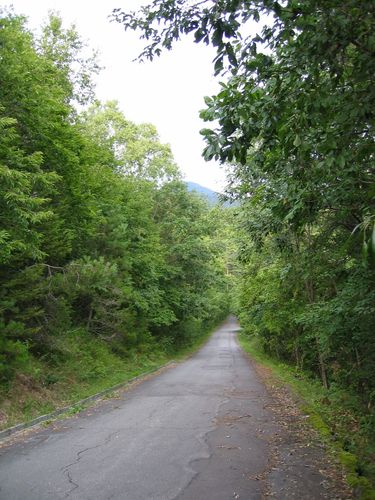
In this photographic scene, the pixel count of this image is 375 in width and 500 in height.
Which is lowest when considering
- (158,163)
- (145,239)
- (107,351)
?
(107,351)

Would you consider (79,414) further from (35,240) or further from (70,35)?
(70,35)

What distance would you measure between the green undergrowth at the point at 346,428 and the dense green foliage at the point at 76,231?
7.05 meters

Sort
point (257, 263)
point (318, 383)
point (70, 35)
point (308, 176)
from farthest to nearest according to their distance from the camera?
1. point (70, 35)
2. point (257, 263)
3. point (318, 383)
4. point (308, 176)

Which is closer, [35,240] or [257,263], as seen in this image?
[35,240]

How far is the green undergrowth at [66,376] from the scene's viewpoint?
1044 centimetres

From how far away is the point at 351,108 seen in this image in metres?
4.15

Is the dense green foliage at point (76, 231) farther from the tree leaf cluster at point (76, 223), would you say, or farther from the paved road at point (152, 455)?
the paved road at point (152, 455)

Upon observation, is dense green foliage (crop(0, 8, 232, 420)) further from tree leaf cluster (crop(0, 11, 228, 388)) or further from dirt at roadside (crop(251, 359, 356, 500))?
dirt at roadside (crop(251, 359, 356, 500))

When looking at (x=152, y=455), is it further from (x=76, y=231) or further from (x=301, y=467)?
(x=76, y=231)

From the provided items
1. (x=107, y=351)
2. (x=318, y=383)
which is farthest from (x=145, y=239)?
(x=318, y=383)

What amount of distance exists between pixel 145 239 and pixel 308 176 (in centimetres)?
2018

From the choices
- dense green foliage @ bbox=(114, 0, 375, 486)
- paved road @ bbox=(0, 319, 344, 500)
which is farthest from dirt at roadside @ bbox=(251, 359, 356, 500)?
dense green foliage @ bbox=(114, 0, 375, 486)

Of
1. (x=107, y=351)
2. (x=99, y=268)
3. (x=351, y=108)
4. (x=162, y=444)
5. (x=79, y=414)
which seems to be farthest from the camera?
(x=107, y=351)

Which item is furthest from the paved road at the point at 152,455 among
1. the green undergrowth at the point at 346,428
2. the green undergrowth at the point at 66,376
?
the green undergrowth at the point at 66,376
